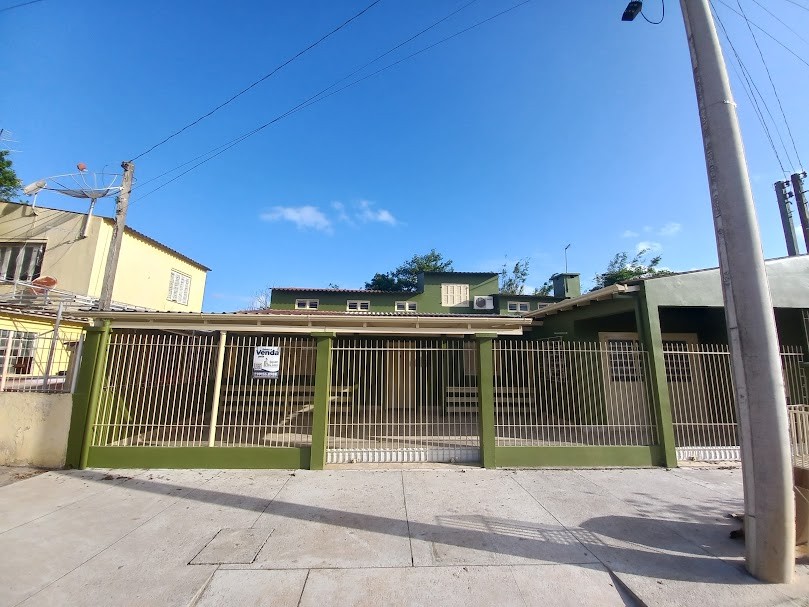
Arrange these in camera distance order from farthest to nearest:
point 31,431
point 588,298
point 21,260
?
point 21,260, point 588,298, point 31,431

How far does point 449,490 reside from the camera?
17.7 feet

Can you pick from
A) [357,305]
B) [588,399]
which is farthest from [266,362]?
[357,305]

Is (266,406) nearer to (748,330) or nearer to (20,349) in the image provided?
(20,349)

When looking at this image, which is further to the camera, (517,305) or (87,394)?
(517,305)

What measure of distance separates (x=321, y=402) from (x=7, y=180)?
25.3 m

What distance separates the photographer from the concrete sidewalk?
121 inches

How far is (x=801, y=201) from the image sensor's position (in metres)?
13.9

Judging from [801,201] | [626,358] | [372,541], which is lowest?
[372,541]

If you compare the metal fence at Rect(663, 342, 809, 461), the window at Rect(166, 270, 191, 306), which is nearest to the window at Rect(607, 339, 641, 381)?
the metal fence at Rect(663, 342, 809, 461)

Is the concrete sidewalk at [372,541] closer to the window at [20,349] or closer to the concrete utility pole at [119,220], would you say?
the window at [20,349]

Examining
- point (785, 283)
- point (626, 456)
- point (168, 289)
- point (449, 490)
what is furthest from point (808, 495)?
point (168, 289)

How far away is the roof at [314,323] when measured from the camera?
680 centimetres

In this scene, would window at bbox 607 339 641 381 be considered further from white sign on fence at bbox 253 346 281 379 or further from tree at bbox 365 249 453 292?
tree at bbox 365 249 453 292

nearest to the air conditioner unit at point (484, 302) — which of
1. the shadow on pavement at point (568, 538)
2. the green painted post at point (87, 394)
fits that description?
the shadow on pavement at point (568, 538)
